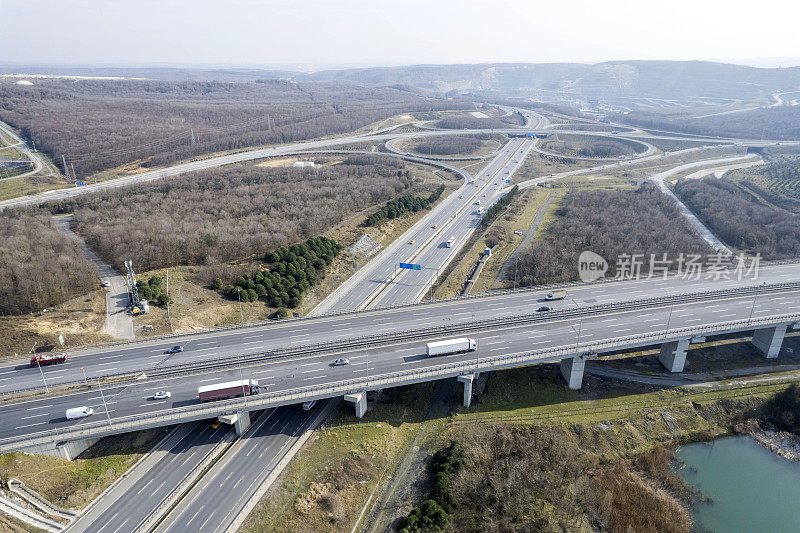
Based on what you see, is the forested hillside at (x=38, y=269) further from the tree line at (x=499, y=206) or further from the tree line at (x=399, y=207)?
the tree line at (x=499, y=206)

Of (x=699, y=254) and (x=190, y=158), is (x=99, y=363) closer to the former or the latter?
(x=699, y=254)

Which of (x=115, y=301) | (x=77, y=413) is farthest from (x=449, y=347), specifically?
(x=115, y=301)

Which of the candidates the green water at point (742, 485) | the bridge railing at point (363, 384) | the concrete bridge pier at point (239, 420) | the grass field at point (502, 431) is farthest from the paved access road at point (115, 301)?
the green water at point (742, 485)

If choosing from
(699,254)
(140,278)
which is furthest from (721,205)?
(140,278)

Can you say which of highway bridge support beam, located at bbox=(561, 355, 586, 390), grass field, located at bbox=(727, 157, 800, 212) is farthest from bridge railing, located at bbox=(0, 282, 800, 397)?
grass field, located at bbox=(727, 157, 800, 212)

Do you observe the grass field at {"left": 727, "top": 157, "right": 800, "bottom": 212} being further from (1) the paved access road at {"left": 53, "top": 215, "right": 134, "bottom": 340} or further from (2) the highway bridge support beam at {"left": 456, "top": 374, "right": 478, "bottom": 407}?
(1) the paved access road at {"left": 53, "top": 215, "right": 134, "bottom": 340}

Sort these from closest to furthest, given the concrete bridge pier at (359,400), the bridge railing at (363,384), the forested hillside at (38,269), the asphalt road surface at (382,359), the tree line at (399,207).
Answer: the bridge railing at (363,384)
the asphalt road surface at (382,359)
the concrete bridge pier at (359,400)
the forested hillside at (38,269)
the tree line at (399,207)
